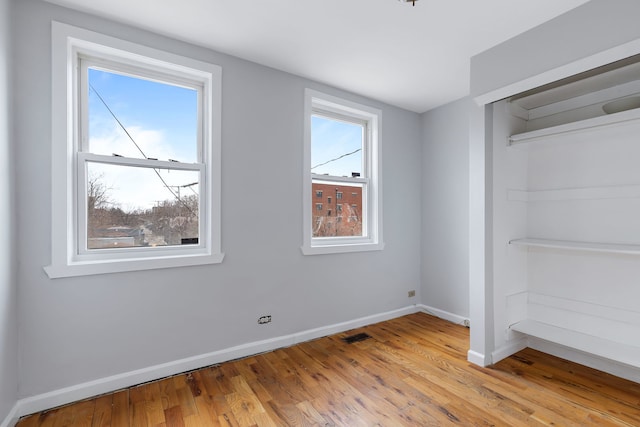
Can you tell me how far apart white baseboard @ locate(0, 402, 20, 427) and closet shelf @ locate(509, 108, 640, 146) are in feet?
13.1

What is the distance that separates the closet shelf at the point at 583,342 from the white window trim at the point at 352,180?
1.58 m

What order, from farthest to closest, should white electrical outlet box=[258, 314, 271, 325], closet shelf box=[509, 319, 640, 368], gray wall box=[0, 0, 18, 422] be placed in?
white electrical outlet box=[258, 314, 271, 325], closet shelf box=[509, 319, 640, 368], gray wall box=[0, 0, 18, 422]

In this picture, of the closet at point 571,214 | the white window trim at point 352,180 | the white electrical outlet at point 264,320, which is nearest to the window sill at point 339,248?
the white window trim at point 352,180

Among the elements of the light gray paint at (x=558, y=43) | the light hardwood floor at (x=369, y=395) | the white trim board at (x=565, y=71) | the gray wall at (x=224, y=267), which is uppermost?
the light gray paint at (x=558, y=43)

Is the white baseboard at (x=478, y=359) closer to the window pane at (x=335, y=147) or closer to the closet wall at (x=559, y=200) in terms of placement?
the closet wall at (x=559, y=200)

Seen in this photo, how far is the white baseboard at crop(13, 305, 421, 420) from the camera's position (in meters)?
1.82

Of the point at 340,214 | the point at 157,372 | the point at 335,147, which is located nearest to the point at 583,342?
the point at 340,214

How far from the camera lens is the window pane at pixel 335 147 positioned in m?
3.18

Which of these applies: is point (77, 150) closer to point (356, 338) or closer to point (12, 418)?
point (12, 418)

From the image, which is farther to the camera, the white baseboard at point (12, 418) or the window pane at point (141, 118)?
the window pane at point (141, 118)

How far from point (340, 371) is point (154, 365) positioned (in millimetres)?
1429

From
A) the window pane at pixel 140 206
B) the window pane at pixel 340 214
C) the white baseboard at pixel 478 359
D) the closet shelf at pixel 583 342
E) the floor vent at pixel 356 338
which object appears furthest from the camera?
the window pane at pixel 340 214

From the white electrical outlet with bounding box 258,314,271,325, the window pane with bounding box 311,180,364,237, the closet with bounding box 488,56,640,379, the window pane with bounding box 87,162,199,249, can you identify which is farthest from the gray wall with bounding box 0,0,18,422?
the closet with bounding box 488,56,640,379

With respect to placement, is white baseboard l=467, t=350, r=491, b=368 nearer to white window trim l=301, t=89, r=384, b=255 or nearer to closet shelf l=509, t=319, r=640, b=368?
closet shelf l=509, t=319, r=640, b=368
